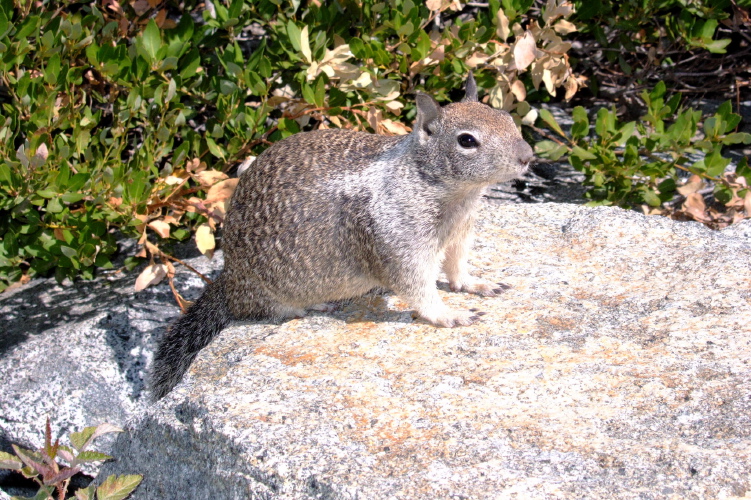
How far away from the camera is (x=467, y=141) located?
3.75 m

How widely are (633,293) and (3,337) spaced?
356cm

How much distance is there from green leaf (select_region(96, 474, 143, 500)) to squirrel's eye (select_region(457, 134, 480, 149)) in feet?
6.44

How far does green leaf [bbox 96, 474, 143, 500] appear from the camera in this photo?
3.11 meters

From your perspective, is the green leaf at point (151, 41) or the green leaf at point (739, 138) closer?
the green leaf at point (151, 41)

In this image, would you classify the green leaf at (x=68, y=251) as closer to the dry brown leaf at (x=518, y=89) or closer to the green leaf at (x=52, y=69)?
the green leaf at (x=52, y=69)

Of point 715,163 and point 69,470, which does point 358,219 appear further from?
point 715,163

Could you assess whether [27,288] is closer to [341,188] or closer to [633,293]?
[341,188]

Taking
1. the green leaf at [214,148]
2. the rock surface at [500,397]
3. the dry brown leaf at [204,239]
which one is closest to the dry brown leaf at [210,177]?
the green leaf at [214,148]

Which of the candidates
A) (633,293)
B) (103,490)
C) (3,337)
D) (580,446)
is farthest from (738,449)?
(3,337)

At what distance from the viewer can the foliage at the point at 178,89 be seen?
15.1 feet

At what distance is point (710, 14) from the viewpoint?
5.49 meters

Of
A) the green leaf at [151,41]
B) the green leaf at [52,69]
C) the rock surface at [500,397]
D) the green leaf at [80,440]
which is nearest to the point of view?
the rock surface at [500,397]

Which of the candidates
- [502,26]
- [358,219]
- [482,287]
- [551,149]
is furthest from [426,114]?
[551,149]

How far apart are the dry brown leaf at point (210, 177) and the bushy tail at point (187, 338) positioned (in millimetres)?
692
